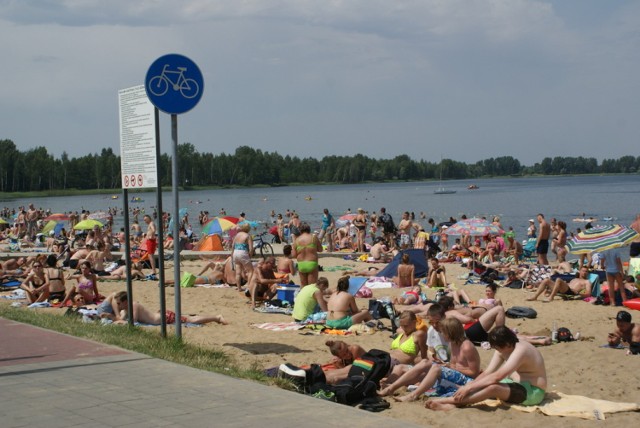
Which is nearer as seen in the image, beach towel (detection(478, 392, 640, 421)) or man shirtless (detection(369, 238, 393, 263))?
beach towel (detection(478, 392, 640, 421))

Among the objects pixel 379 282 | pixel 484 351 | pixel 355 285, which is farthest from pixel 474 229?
pixel 484 351

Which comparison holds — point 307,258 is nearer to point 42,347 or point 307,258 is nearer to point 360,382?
point 42,347

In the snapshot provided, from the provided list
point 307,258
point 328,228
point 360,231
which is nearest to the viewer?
point 307,258

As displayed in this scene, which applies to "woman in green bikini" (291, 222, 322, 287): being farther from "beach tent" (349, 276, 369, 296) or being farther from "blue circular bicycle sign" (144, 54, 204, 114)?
"blue circular bicycle sign" (144, 54, 204, 114)

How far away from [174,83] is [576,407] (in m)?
4.90

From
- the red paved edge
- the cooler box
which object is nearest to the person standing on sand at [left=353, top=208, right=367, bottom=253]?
the cooler box

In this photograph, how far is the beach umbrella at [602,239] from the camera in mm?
13055

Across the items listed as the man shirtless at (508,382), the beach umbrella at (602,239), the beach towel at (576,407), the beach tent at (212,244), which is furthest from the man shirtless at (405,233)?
the man shirtless at (508,382)

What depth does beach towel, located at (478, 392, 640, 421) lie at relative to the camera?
6469mm

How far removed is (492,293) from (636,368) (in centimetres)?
346

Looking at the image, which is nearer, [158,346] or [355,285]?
[158,346]

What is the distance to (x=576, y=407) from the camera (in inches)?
261

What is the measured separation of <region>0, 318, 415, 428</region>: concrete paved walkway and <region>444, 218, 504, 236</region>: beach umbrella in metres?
15.9

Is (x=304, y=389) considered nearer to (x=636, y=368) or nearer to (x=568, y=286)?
(x=636, y=368)
